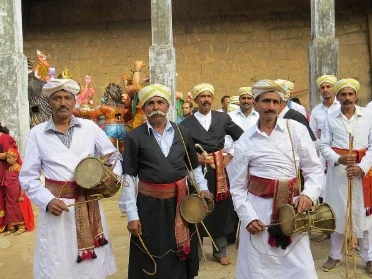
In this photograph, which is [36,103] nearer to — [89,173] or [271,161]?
[89,173]

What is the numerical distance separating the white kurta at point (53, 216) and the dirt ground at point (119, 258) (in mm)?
1666

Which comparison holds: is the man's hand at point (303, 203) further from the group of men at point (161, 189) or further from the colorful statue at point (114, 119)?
the colorful statue at point (114, 119)

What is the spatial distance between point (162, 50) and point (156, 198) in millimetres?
6049

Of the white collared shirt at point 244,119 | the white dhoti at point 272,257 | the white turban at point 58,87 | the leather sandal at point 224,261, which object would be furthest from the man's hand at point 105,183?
the white collared shirt at point 244,119

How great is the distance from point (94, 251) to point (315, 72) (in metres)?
6.91

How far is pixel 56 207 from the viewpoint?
3.35 meters

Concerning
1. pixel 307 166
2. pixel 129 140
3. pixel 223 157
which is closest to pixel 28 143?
pixel 129 140

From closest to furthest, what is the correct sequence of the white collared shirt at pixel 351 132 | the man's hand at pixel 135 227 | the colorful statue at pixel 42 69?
1. the man's hand at pixel 135 227
2. the white collared shirt at pixel 351 132
3. the colorful statue at pixel 42 69

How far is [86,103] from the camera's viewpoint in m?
12.5

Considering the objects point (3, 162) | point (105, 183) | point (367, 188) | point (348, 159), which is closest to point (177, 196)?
point (105, 183)

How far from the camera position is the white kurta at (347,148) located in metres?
4.90

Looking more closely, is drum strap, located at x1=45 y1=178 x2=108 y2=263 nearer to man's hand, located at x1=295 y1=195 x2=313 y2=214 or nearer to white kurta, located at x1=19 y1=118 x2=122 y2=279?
white kurta, located at x1=19 y1=118 x2=122 y2=279

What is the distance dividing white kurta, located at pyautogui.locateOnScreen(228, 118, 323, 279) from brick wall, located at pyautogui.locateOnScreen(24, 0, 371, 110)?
9.92 m

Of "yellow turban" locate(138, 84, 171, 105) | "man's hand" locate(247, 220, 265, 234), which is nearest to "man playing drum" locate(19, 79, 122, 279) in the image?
"yellow turban" locate(138, 84, 171, 105)
